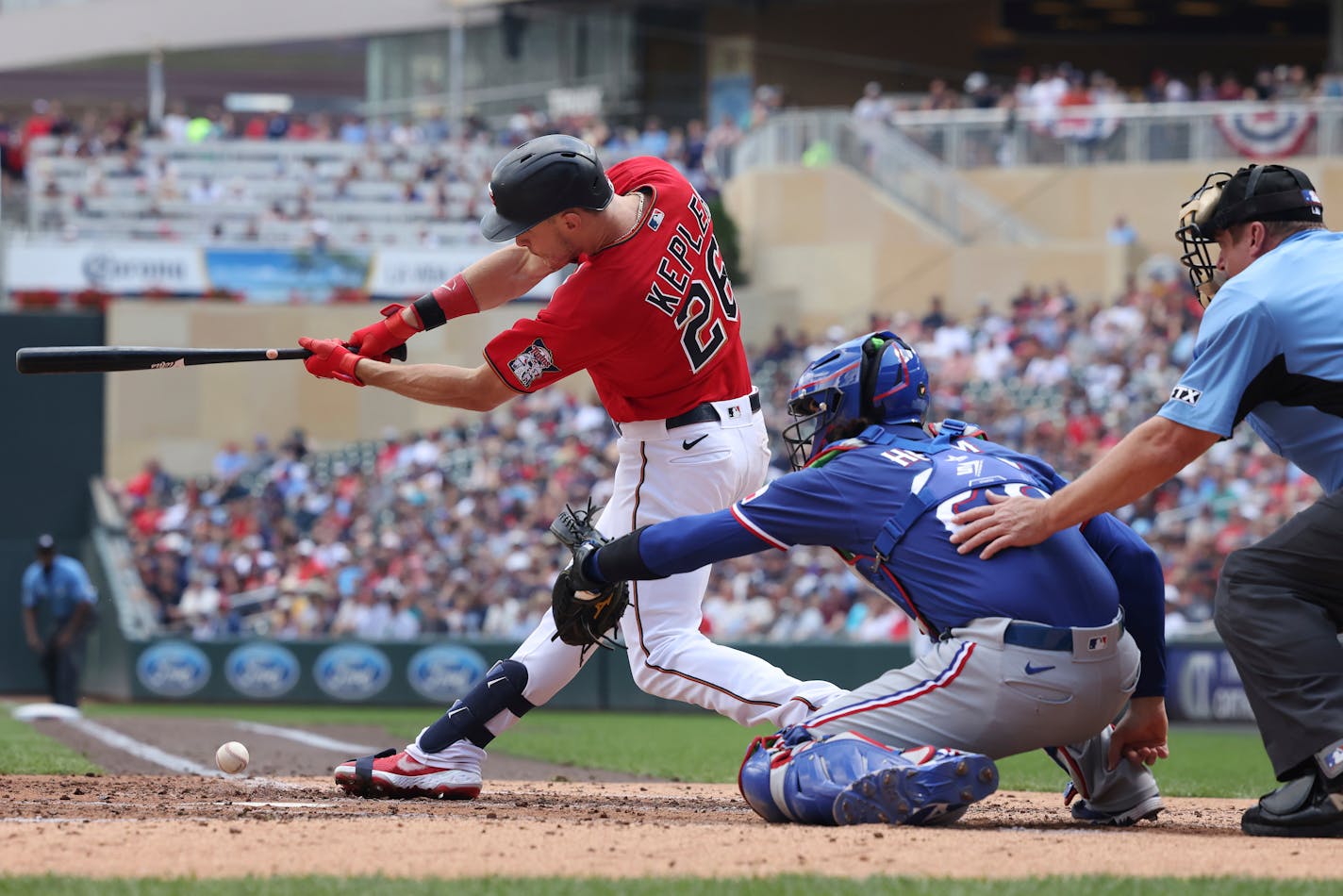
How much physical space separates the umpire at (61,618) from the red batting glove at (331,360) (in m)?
10.5

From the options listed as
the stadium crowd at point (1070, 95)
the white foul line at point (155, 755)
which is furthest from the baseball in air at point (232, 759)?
the stadium crowd at point (1070, 95)

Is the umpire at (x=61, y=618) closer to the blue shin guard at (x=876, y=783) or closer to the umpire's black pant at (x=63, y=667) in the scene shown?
the umpire's black pant at (x=63, y=667)

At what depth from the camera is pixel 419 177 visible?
1043 inches

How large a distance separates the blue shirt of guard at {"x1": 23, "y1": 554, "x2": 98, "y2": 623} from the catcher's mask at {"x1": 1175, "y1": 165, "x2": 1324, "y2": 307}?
12.6 metres

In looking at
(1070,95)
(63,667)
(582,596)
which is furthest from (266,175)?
(582,596)

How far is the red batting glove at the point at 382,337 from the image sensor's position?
5.83 meters

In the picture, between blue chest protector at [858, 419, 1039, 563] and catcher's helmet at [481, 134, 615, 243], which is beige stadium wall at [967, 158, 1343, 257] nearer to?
catcher's helmet at [481, 134, 615, 243]

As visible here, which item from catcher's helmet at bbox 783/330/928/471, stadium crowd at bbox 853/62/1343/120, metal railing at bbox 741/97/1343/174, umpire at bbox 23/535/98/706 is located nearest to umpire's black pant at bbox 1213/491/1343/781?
catcher's helmet at bbox 783/330/928/471

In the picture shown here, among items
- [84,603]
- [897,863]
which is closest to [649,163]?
[897,863]

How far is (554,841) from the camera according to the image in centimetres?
443

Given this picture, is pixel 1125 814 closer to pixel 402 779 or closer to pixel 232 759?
pixel 402 779

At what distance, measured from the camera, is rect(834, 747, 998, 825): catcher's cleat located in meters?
4.57

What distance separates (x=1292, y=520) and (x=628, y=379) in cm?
212

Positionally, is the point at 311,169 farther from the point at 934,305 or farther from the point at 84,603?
the point at 84,603
